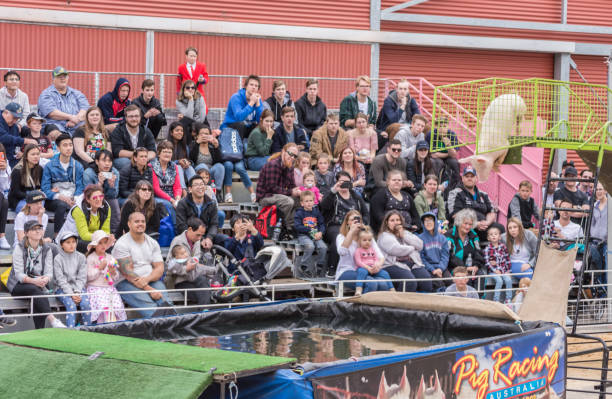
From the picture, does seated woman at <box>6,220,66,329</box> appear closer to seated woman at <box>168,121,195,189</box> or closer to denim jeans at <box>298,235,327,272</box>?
seated woman at <box>168,121,195,189</box>

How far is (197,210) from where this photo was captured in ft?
41.0

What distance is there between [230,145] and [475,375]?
8743mm

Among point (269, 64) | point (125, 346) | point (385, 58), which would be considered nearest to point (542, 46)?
point (385, 58)

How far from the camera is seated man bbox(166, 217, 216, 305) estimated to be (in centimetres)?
1134

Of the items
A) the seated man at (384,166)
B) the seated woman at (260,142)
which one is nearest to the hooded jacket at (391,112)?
the seated man at (384,166)

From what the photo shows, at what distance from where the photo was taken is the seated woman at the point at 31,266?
33.5 feet

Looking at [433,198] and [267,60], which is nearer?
[433,198]

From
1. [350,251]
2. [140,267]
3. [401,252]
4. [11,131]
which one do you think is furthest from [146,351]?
[11,131]

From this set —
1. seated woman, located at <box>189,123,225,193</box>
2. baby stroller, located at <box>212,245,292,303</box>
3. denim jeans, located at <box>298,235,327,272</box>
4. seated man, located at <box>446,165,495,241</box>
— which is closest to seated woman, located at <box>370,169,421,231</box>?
seated man, located at <box>446,165,495,241</box>

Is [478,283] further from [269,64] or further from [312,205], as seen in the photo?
[269,64]

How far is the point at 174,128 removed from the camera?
47.0ft

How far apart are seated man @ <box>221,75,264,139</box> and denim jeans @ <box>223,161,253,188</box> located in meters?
0.78

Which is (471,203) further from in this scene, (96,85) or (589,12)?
(589,12)

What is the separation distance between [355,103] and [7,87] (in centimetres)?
633
